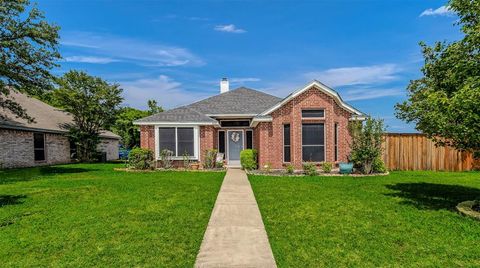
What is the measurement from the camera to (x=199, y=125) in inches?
716

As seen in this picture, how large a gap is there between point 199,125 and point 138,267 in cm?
1437

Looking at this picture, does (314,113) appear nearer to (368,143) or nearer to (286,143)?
(286,143)

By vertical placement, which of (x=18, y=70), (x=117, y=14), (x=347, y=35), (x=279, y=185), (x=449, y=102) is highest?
(x=117, y=14)

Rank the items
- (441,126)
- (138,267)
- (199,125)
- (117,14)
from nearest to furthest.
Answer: (138,267)
(441,126)
(117,14)
(199,125)

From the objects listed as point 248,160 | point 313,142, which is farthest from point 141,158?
point 313,142

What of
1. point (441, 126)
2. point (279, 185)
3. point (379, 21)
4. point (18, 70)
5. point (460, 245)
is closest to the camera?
point (460, 245)

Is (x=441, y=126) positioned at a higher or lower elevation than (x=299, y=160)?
higher

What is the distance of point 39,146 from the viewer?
22.7 meters

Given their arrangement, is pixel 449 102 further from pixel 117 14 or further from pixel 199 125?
pixel 117 14

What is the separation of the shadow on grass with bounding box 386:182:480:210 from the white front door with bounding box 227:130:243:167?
35.7 ft

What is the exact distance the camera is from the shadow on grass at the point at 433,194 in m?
7.90

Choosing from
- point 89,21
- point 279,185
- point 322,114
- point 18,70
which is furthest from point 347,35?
point 18,70

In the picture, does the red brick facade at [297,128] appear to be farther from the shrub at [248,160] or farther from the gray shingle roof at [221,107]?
the gray shingle roof at [221,107]

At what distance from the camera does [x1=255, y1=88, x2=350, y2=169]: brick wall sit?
51.5 ft
